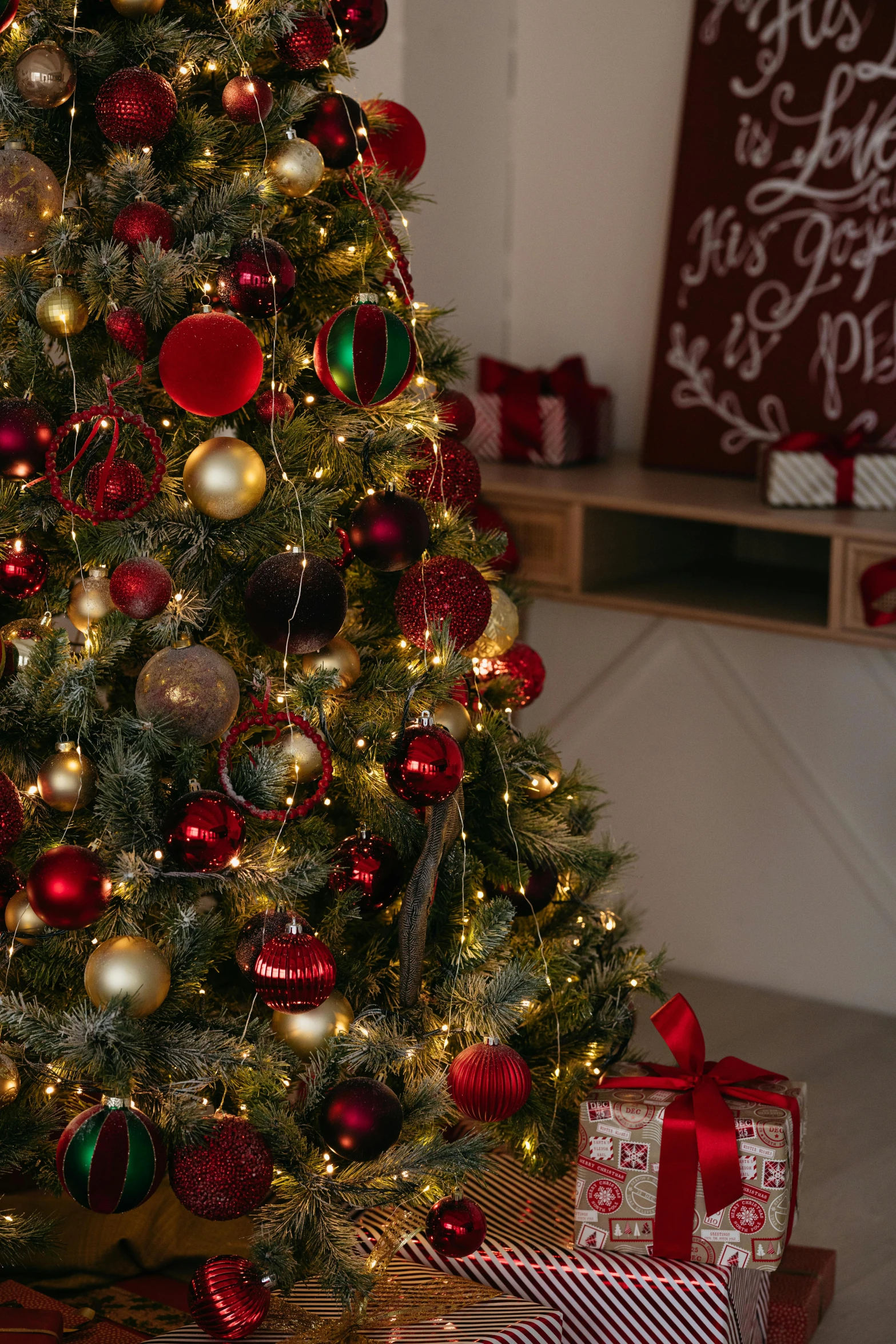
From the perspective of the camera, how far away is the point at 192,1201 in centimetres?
110

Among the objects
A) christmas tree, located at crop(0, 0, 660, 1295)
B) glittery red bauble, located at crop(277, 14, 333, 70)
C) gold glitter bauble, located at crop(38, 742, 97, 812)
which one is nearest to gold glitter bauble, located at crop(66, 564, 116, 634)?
christmas tree, located at crop(0, 0, 660, 1295)

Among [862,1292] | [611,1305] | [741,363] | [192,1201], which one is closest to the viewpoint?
[192,1201]

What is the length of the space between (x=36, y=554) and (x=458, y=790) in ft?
1.36

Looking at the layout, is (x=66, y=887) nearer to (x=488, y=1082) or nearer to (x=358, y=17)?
(x=488, y=1082)

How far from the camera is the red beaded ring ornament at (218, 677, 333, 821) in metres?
1.14

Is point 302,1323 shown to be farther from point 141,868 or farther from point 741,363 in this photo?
point 741,363

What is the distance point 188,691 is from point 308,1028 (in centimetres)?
32

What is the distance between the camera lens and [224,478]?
1136 mm

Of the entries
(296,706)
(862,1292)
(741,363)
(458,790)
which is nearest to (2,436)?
(296,706)

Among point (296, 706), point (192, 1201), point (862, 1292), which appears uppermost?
point (296, 706)

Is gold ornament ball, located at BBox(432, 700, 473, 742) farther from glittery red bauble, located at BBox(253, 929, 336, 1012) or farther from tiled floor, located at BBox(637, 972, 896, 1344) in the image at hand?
tiled floor, located at BBox(637, 972, 896, 1344)

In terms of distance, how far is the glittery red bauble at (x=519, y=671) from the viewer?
1.49m

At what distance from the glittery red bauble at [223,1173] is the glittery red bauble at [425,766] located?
0.29 m

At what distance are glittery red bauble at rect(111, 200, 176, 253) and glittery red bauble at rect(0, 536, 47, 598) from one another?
0.25 meters
